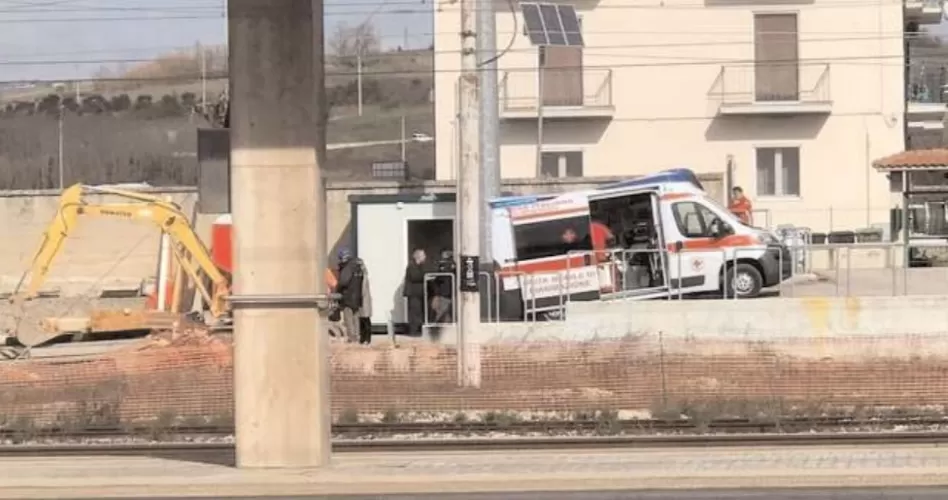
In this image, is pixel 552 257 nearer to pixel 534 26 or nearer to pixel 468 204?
pixel 534 26

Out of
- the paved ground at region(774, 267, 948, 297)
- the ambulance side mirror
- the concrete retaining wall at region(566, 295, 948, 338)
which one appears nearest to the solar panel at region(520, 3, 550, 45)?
the ambulance side mirror

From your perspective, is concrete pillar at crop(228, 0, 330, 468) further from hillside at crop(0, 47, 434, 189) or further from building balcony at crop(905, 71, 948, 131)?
hillside at crop(0, 47, 434, 189)

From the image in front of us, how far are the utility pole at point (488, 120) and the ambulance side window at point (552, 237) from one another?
92cm

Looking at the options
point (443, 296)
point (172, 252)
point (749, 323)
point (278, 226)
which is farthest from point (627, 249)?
point (278, 226)

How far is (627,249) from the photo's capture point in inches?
1064

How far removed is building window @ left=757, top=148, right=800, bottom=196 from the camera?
40625 millimetres

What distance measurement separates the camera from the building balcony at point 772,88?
131 feet

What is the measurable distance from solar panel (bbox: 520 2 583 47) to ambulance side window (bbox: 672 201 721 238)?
164 inches

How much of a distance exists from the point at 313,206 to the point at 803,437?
5978 mm

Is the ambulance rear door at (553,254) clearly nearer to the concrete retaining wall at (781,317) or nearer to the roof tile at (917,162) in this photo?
the concrete retaining wall at (781,317)

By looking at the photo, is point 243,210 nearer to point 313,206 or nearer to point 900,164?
point 313,206

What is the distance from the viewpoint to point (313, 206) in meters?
13.5

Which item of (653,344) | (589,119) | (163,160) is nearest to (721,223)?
(653,344)

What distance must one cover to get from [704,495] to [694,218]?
15667 millimetres
